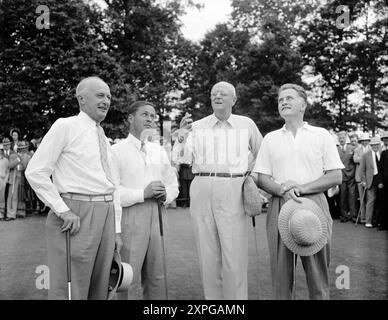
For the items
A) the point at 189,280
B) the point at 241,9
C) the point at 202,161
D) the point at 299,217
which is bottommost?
the point at 189,280

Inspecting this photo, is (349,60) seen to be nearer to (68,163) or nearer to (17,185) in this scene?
(17,185)

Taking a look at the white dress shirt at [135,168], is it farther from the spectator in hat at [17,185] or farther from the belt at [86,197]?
the spectator in hat at [17,185]

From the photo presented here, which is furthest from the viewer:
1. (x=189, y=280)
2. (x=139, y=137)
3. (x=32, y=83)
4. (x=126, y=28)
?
(x=126, y=28)

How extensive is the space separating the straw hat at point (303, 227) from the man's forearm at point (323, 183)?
15cm

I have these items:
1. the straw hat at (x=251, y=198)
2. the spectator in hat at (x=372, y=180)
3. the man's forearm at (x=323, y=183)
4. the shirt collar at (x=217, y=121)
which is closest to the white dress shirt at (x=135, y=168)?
the shirt collar at (x=217, y=121)

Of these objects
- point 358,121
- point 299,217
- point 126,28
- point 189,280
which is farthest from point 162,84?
point 299,217

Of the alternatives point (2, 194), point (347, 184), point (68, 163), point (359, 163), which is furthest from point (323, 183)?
point (2, 194)

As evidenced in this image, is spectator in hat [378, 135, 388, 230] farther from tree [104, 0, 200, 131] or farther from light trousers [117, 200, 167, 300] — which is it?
tree [104, 0, 200, 131]

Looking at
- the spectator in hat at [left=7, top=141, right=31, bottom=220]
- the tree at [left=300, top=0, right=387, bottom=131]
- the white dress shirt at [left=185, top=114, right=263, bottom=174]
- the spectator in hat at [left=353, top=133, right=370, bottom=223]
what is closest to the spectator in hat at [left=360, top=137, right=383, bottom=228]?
the spectator in hat at [left=353, top=133, right=370, bottom=223]

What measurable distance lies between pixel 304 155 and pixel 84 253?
83.1 inches

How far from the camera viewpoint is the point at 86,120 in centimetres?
393

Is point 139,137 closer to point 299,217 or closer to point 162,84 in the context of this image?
point 299,217
